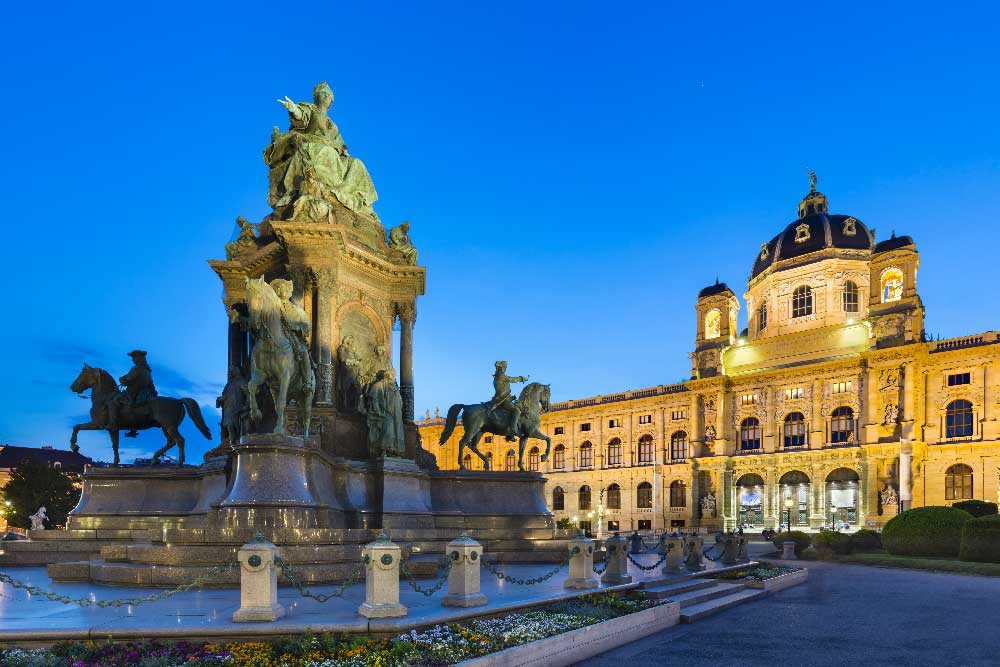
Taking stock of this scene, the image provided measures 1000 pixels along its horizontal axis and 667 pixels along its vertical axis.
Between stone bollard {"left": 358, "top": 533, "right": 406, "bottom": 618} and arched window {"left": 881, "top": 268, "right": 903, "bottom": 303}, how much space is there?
63.9 metres

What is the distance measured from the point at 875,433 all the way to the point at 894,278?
14.2 m

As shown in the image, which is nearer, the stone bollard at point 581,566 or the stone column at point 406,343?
the stone bollard at point 581,566

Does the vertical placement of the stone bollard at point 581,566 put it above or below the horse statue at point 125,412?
below

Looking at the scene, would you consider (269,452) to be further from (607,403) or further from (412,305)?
(607,403)

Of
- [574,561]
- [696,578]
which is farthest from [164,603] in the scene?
[696,578]

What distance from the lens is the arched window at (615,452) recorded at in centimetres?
8081

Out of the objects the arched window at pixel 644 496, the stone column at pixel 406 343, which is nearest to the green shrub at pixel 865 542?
the stone column at pixel 406 343

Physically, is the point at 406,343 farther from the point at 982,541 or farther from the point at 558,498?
the point at 558,498

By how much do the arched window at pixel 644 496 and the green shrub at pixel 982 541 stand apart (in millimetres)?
48088

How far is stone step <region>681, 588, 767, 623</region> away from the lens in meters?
13.0

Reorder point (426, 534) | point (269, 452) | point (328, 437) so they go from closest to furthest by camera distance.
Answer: point (269, 452) → point (426, 534) → point (328, 437)

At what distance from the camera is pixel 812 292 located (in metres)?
71.1

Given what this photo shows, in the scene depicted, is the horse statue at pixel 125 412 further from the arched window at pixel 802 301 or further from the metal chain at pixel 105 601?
the arched window at pixel 802 301

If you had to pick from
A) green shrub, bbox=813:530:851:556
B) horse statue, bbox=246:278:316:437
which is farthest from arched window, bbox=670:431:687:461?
horse statue, bbox=246:278:316:437
